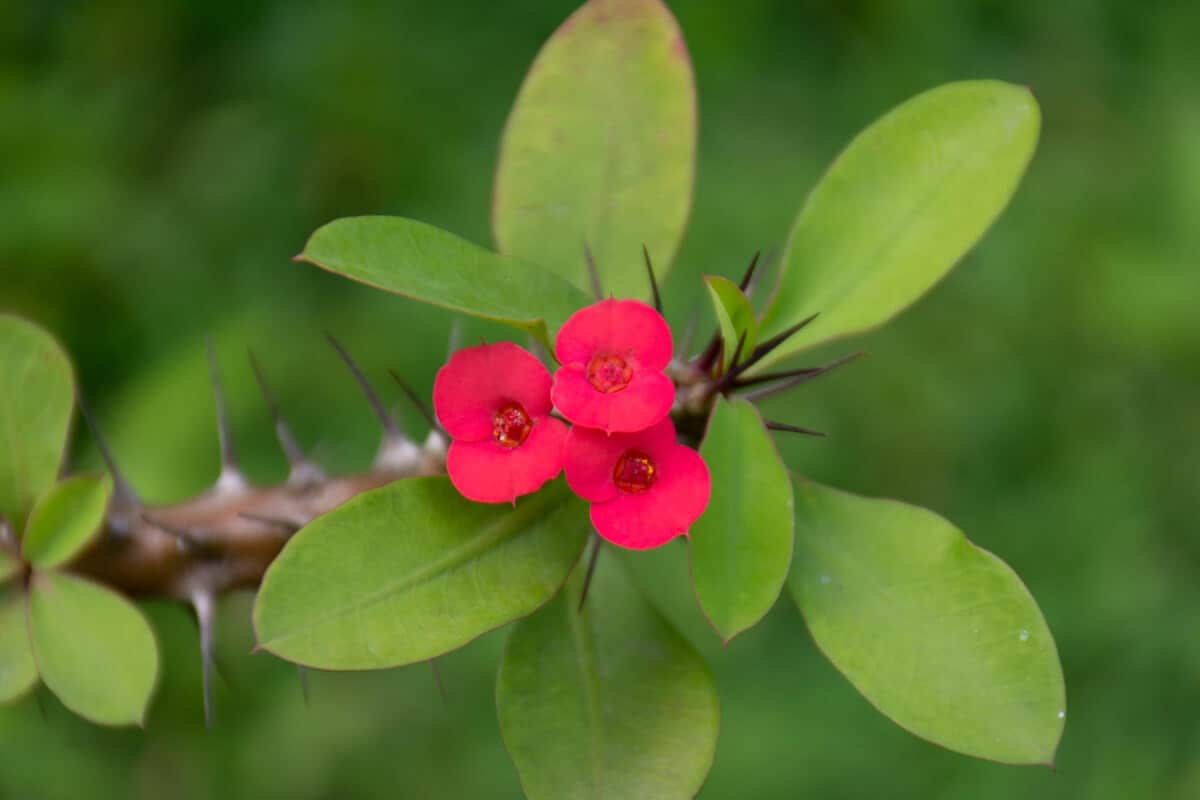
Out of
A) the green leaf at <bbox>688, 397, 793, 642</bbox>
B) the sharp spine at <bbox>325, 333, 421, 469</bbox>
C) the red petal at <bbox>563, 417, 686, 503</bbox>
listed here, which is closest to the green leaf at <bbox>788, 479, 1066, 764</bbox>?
the green leaf at <bbox>688, 397, 793, 642</bbox>

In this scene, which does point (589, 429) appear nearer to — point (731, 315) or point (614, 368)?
point (614, 368)

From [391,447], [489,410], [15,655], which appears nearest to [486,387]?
[489,410]

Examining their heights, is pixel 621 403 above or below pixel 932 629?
above

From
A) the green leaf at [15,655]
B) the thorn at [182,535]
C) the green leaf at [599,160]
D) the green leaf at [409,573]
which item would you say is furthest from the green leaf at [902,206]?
the green leaf at [15,655]

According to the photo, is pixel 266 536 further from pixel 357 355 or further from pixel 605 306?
pixel 357 355

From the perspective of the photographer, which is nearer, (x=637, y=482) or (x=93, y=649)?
(x=637, y=482)

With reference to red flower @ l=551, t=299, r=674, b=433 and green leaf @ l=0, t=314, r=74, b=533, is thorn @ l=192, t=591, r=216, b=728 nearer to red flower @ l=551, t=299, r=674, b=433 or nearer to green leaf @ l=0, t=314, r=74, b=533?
green leaf @ l=0, t=314, r=74, b=533
